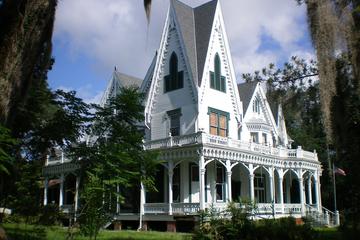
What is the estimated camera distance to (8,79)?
28.2 feet

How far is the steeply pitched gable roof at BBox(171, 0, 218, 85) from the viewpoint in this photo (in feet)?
95.0

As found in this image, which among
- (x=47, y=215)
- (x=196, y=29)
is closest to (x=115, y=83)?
(x=196, y=29)

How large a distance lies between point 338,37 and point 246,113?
2233 centimetres

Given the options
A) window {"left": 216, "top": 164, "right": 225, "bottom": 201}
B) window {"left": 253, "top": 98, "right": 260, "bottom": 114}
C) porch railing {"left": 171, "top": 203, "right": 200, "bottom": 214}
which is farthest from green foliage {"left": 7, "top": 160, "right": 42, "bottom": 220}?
window {"left": 253, "top": 98, "right": 260, "bottom": 114}

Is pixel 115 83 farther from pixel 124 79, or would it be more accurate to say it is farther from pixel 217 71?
pixel 217 71

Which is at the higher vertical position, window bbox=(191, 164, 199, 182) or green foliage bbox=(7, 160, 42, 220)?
window bbox=(191, 164, 199, 182)

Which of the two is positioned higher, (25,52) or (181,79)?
(181,79)

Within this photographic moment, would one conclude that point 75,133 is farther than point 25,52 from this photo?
Yes

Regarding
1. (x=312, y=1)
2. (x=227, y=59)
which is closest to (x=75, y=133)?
(x=312, y=1)

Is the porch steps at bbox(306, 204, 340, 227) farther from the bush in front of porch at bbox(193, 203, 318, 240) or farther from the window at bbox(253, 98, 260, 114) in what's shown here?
the bush in front of porch at bbox(193, 203, 318, 240)

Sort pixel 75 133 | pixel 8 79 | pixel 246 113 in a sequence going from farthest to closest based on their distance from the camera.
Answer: pixel 246 113 < pixel 75 133 < pixel 8 79

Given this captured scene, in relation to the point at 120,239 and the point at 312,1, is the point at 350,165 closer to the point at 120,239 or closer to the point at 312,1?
the point at 312,1

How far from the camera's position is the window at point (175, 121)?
1153 inches

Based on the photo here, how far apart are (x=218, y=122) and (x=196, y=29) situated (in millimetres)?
6807
